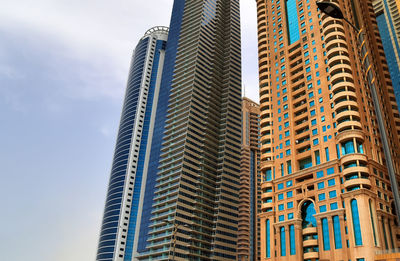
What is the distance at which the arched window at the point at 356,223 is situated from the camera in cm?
6825

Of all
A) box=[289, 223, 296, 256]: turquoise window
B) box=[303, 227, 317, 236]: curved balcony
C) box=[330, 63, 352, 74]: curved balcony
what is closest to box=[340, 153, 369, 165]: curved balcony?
box=[303, 227, 317, 236]: curved balcony

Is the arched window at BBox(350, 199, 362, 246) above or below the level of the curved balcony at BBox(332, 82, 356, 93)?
below

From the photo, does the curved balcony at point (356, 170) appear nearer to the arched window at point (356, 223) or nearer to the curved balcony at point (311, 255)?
the arched window at point (356, 223)

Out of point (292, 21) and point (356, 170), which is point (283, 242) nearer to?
point (356, 170)

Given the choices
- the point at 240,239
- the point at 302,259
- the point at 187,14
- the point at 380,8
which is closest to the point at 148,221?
the point at 240,239

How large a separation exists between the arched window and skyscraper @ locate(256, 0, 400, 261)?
175mm

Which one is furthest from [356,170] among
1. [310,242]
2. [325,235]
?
[310,242]

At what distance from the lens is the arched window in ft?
224

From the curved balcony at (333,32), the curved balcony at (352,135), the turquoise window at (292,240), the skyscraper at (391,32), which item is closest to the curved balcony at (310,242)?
the turquoise window at (292,240)

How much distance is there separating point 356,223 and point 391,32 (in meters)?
135

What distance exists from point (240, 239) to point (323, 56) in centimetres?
11918

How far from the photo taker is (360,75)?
90.8 metres

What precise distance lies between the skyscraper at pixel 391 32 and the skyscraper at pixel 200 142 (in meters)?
68.1

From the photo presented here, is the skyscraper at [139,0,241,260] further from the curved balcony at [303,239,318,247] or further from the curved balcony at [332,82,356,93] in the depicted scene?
the curved balcony at [332,82,356,93]
